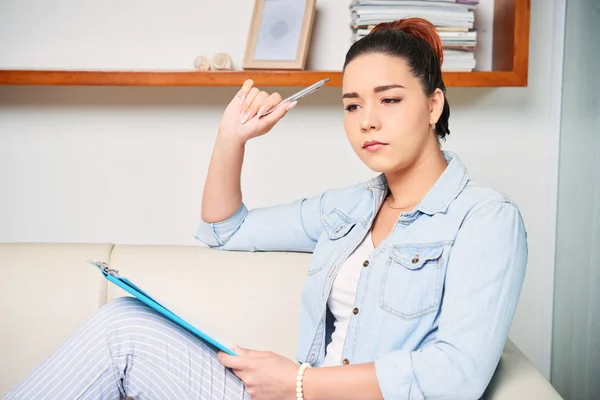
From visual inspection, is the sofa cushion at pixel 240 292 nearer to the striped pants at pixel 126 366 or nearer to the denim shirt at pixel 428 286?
the denim shirt at pixel 428 286

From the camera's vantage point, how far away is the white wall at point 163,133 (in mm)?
2367

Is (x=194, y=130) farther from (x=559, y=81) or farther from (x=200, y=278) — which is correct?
(x=559, y=81)

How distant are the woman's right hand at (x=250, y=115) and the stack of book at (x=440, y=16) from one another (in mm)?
501

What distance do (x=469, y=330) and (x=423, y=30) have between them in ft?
2.25

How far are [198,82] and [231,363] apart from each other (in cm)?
97

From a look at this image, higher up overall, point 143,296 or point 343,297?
point 343,297

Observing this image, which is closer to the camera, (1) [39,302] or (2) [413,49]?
(2) [413,49]

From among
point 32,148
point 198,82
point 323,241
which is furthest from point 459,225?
point 32,148

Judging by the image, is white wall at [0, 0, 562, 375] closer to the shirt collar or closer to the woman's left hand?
the shirt collar

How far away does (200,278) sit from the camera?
193cm

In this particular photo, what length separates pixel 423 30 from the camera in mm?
1639

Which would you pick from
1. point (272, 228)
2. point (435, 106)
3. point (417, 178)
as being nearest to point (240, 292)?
point (272, 228)

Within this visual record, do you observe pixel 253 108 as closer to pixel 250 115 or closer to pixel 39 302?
pixel 250 115

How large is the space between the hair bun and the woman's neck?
23cm
